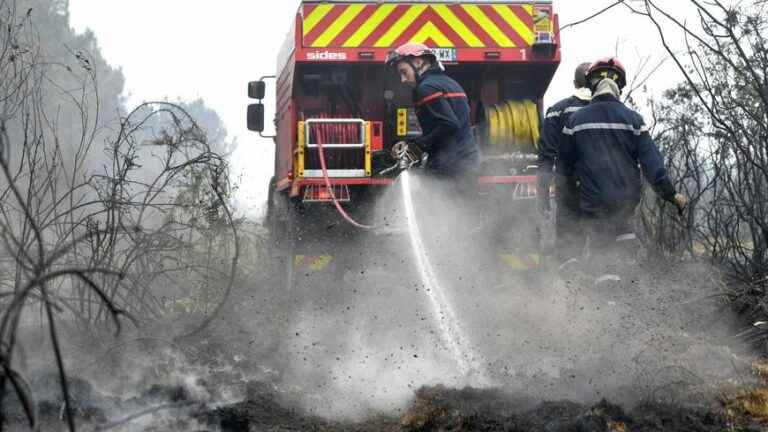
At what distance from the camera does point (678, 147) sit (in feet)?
29.5

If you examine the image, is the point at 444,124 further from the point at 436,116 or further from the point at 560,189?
the point at 560,189

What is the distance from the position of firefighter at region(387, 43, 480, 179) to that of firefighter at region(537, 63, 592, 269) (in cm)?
60

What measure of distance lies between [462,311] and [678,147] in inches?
136

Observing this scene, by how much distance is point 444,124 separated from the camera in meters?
6.92

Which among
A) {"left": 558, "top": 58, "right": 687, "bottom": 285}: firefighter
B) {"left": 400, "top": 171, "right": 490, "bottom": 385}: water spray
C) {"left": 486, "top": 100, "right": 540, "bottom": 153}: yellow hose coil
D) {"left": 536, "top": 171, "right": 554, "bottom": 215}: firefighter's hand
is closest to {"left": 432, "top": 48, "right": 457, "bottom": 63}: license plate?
{"left": 486, "top": 100, "right": 540, "bottom": 153}: yellow hose coil

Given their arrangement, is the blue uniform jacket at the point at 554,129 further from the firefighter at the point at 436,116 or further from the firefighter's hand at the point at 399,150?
the firefighter's hand at the point at 399,150

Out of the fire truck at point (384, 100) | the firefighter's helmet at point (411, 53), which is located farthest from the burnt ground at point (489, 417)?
the fire truck at point (384, 100)

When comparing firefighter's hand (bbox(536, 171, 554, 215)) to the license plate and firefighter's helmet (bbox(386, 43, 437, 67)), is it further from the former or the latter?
the license plate

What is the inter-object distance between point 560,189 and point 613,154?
57 cm

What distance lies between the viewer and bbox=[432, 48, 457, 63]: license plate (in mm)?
8188

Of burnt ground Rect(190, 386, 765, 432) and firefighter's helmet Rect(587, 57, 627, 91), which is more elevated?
firefighter's helmet Rect(587, 57, 627, 91)

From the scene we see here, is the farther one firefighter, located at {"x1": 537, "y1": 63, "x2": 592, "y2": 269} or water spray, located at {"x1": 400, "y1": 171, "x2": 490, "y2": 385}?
firefighter, located at {"x1": 537, "y1": 63, "x2": 592, "y2": 269}

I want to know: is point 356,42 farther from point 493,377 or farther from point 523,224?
point 493,377

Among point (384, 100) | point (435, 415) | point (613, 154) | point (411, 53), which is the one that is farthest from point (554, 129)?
point (435, 415)
